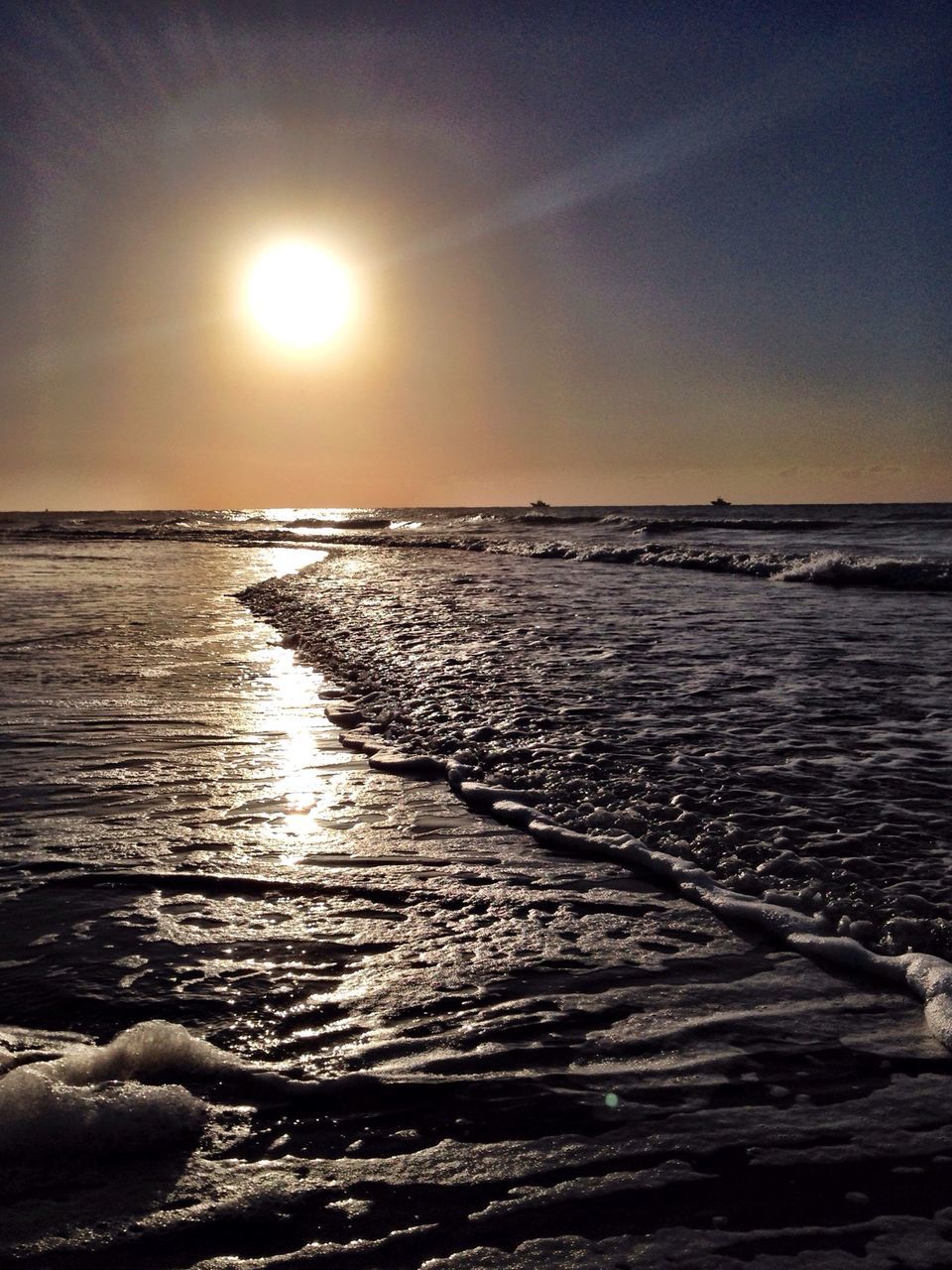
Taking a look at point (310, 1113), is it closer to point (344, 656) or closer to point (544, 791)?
point (544, 791)

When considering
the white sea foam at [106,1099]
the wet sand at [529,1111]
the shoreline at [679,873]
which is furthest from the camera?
the shoreline at [679,873]

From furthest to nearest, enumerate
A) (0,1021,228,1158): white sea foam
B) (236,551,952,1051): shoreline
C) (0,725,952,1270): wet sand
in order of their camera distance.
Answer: (236,551,952,1051): shoreline, (0,1021,228,1158): white sea foam, (0,725,952,1270): wet sand

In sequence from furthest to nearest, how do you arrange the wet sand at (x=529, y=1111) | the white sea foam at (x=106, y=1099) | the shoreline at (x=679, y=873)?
the shoreline at (x=679, y=873), the white sea foam at (x=106, y=1099), the wet sand at (x=529, y=1111)

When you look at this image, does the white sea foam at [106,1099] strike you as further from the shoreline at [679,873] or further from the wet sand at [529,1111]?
the shoreline at [679,873]

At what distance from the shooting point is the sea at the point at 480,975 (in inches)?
84.7

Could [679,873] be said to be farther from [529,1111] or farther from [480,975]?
[529,1111]

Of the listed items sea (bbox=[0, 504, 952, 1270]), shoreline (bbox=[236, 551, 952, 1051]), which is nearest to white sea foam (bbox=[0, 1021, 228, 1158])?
sea (bbox=[0, 504, 952, 1270])

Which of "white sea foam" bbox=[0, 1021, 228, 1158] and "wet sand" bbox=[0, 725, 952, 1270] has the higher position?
"white sea foam" bbox=[0, 1021, 228, 1158]

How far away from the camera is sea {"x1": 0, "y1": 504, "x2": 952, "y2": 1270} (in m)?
2.15

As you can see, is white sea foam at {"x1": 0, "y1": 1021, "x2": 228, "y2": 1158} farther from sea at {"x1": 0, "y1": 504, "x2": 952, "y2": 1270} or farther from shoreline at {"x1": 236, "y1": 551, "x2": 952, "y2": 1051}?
shoreline at {"x1": 236, "y1": 551, "x2": 952, "y2": 1051}

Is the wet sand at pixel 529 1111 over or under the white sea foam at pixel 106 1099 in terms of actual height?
under

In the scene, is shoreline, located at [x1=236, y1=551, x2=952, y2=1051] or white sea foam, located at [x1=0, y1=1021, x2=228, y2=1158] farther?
shoreline, located at [x1=236, y1=551, x2=952, y2=1051]

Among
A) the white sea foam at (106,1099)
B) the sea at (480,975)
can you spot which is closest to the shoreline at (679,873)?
the sea at (480,975)

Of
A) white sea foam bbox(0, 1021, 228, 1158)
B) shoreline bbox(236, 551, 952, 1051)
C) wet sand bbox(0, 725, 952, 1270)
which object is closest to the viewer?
wet sand bbox(0, 725, 952, 1270)
